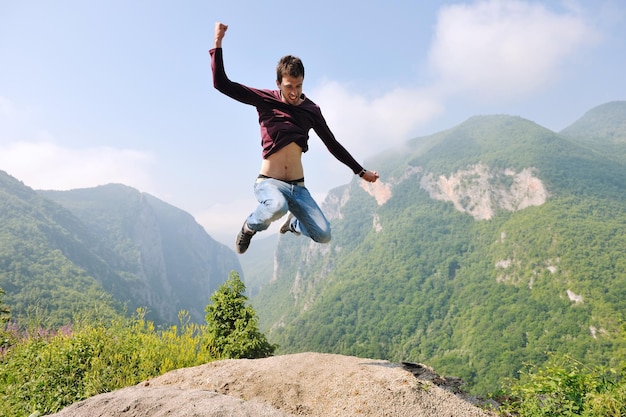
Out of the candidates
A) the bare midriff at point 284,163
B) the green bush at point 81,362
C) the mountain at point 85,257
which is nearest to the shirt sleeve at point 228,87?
the bare midriff at point 284,163

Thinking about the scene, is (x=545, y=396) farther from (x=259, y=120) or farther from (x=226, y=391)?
(x=259, y=120)

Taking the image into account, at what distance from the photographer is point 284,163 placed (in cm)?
418

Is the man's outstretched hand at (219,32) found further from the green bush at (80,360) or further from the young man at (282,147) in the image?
the green bush at (80,360)

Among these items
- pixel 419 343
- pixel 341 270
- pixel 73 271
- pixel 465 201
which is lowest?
pixel 419 343

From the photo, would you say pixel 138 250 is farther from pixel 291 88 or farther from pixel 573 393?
pixel 573 393

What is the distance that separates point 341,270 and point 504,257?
6793 centimetres

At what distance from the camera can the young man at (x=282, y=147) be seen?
392 centimetres

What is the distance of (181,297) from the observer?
172250 millimetres

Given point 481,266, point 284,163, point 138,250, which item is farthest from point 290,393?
point 138,250

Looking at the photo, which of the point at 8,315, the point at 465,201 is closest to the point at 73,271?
the point at 8,315

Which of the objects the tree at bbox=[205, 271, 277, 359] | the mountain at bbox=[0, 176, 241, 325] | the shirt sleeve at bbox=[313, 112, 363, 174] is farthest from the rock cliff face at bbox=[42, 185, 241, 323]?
the shirt sleeve at bbox=[313, 112, 363, 174]

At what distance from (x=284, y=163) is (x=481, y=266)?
127196mm

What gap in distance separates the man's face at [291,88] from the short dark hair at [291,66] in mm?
43

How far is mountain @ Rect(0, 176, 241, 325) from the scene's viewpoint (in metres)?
66.0
